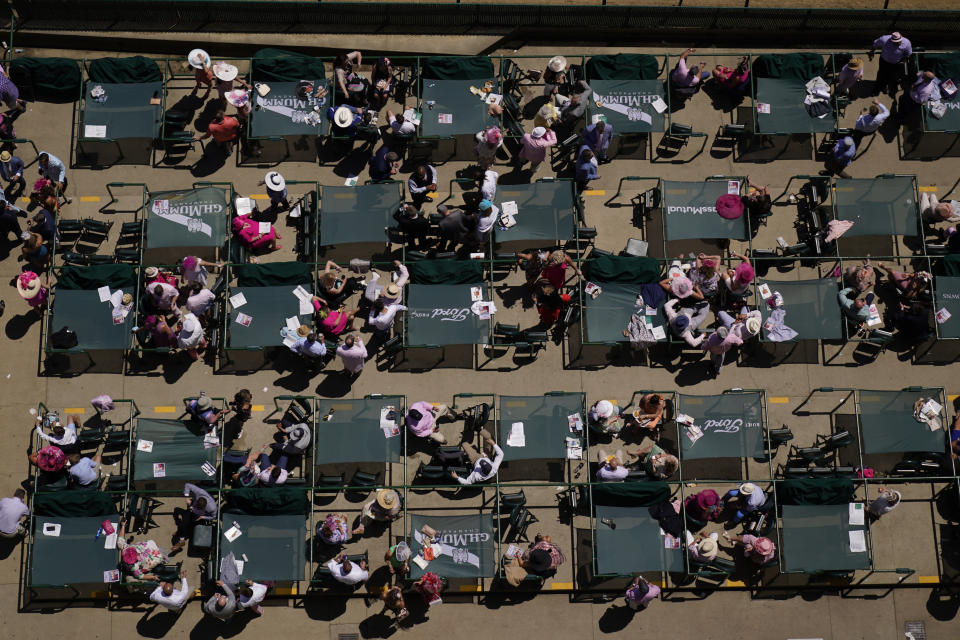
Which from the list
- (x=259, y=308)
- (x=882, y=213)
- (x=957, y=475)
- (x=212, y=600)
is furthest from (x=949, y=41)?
(x=212, y=600)

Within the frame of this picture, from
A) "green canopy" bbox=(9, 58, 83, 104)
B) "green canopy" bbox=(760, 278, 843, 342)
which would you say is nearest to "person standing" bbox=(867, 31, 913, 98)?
"green canopy" bbox=(760, 278, 843, 342)

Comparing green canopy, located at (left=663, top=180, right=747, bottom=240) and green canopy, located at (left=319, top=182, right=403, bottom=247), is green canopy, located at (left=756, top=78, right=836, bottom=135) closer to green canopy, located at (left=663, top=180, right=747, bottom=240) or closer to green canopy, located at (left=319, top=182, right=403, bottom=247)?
green canopy, located at (left=663, top=180, right=747, bottom=240)

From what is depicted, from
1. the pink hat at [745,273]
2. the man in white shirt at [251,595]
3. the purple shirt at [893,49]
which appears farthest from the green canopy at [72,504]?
the purple shirt at [893,49]

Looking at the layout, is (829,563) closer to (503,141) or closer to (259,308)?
(503,141)

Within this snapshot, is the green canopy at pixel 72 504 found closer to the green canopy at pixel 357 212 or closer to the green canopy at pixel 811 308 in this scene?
the green canopy at pixel 357 212

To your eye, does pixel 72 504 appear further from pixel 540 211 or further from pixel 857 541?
pixel 857 541

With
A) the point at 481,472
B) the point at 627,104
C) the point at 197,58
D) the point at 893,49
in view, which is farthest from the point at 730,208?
the point at 197,58
